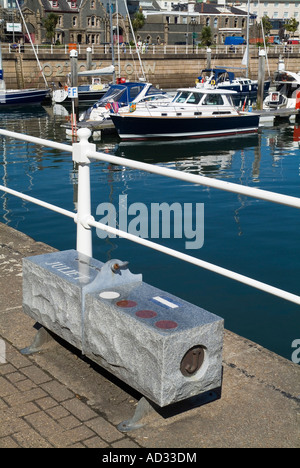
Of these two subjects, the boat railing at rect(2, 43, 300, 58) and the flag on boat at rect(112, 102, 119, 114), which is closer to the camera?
the flag on boat at rect(112, 102, 119, 114)

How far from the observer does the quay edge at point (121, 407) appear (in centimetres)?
325

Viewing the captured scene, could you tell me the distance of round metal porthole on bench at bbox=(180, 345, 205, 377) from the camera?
330 cm

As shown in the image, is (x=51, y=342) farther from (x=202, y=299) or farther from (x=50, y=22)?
(x=50, y=22)

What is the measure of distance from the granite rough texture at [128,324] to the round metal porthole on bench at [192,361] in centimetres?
2

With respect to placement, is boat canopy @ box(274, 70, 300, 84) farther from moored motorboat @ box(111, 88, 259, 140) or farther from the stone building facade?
the stone building facade

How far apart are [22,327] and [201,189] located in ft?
47.4

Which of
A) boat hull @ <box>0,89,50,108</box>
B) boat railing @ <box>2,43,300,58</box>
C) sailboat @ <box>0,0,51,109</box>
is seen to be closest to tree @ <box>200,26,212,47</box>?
boat railing @ <box>2,43,300,58</box>

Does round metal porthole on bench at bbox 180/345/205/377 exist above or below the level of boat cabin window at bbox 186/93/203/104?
below

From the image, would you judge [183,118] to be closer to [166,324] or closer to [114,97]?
[114,97]

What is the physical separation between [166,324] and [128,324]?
0.72 ft

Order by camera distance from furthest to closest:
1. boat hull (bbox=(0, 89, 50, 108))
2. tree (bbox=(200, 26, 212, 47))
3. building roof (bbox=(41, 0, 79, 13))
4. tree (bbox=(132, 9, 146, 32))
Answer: tree (bbox=(132, 9, 146, 32)), tree (bbox=(200, 26, 212, 47)), building roof (bbox=(41, 0, 79, 13)), boat hull (bbox=(0, 89, 50, 108))

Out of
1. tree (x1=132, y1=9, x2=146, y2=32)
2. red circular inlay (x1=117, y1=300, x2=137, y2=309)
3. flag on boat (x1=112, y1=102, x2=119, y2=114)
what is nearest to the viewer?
red circular inlay (x1=117, y1=300, x2=137, y2=309)

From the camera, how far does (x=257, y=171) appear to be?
2275 cm

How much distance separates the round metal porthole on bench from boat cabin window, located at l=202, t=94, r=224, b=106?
26392 millimetres
